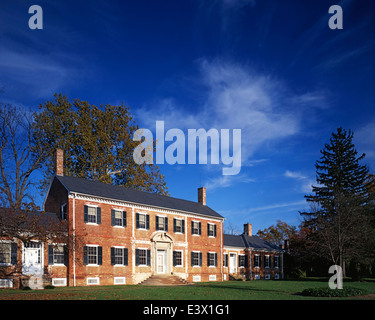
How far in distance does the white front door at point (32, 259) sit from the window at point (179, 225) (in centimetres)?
1355

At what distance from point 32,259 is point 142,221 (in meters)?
10.2

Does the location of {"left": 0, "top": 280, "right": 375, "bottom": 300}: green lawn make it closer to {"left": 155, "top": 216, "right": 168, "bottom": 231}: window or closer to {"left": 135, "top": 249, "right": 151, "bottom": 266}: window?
{"left": 135, "top": 249, "right": 151, "bottom": 266}: window

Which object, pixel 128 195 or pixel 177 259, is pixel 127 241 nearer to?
pixel 128 195

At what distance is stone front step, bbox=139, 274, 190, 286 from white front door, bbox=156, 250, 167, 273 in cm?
142

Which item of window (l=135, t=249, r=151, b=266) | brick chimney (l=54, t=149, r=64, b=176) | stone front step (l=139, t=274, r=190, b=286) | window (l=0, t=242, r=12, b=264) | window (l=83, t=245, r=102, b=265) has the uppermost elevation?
brick chimney (l=54, t=149, r=64, b=176)

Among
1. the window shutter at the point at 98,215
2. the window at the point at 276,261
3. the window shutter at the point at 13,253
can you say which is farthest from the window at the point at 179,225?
the window at the point at 276,261

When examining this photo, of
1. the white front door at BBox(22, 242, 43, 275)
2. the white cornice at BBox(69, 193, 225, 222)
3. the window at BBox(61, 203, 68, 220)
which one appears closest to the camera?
the white front door at BBox(22, 242, 43, 275)

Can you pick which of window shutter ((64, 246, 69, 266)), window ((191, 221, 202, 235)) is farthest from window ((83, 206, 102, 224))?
window ((191, 221, 202, 235))

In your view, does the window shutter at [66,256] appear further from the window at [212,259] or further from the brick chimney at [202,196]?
the brick chimney at [202,196]

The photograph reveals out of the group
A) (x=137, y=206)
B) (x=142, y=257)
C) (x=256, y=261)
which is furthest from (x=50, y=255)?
(x=256, y=261)

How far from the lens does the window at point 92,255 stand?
2936cm

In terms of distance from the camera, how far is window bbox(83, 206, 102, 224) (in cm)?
2993

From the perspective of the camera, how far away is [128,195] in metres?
34.8
